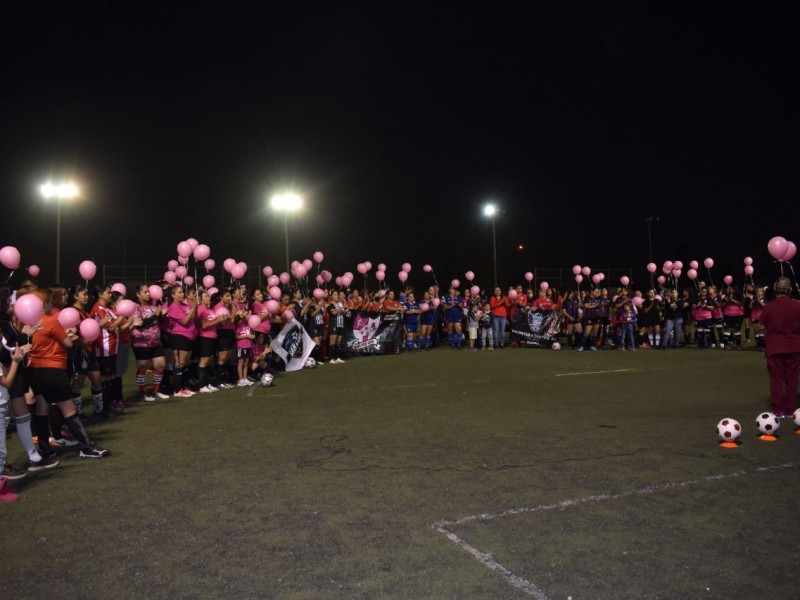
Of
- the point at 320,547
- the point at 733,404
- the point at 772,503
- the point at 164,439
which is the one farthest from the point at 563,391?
the point at 320,547

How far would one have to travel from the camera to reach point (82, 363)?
27.9 ft

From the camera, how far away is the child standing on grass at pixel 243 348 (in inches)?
468

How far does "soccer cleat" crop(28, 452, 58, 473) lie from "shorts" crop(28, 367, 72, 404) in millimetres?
606

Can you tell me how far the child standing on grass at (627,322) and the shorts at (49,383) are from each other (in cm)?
1626

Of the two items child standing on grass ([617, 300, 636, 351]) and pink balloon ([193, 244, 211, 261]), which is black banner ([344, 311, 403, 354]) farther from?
child standing on grass ([617, 300, 636, 351])

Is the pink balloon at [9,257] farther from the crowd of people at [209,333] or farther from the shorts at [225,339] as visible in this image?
the shorts at [225,339]

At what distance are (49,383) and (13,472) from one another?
92 cm

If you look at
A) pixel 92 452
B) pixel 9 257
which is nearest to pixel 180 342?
pixel 9 257

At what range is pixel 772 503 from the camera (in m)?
4.79

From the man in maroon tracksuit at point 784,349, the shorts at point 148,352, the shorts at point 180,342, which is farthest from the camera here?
the shorts at point 180,342

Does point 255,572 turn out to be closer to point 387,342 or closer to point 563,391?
point 563,391

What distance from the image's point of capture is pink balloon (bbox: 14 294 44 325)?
5449 millimetres

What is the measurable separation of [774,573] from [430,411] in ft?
18.3

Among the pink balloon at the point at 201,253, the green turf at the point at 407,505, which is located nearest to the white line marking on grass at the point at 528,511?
the green turf at the point at 407,505
